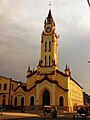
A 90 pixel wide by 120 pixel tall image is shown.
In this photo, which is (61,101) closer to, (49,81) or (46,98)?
(46,98)

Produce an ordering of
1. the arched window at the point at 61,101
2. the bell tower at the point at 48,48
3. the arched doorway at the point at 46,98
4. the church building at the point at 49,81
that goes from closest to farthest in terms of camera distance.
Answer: the arched window at the point at 61,101
the church building at the point at 49,81
the arched doorway at the point at 46,98
the bell tower at the point at 48,48

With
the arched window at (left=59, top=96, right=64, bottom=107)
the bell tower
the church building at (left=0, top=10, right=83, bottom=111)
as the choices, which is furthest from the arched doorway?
the bell tower

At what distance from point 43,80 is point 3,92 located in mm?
14859

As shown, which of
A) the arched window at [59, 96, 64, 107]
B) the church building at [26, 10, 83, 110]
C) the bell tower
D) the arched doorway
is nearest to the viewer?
the arched window at [59, 96, 64, 107]

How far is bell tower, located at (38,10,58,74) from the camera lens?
216 feet

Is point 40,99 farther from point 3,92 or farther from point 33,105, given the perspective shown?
point 3,92

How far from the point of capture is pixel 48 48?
68.7 meters

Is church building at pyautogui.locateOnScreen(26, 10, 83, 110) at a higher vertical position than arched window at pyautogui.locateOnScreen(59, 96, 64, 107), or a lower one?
higher

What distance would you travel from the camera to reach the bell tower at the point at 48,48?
65875 millimetres

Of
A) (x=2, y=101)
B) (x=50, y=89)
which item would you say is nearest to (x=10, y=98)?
(x=2, y=101)

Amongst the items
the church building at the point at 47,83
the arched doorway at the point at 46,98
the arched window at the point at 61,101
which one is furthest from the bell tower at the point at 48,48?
the arched window at the point at 61,101

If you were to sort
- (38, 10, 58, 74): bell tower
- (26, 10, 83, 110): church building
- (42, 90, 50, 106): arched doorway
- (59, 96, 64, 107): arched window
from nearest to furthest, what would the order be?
1. (59, 96, 64, 107): arched window
2. (26, 10, 83, 110): church building
3. (42, 90, 50, 106): arched doorway
4. (38, 10, 58, 74): bell tower

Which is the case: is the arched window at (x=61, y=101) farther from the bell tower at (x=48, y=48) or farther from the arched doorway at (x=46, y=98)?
the bell tower at (x=48, y=48)

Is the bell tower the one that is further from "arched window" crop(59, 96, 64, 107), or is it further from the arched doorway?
"arched window" crop(59, 96, 64, 107)
